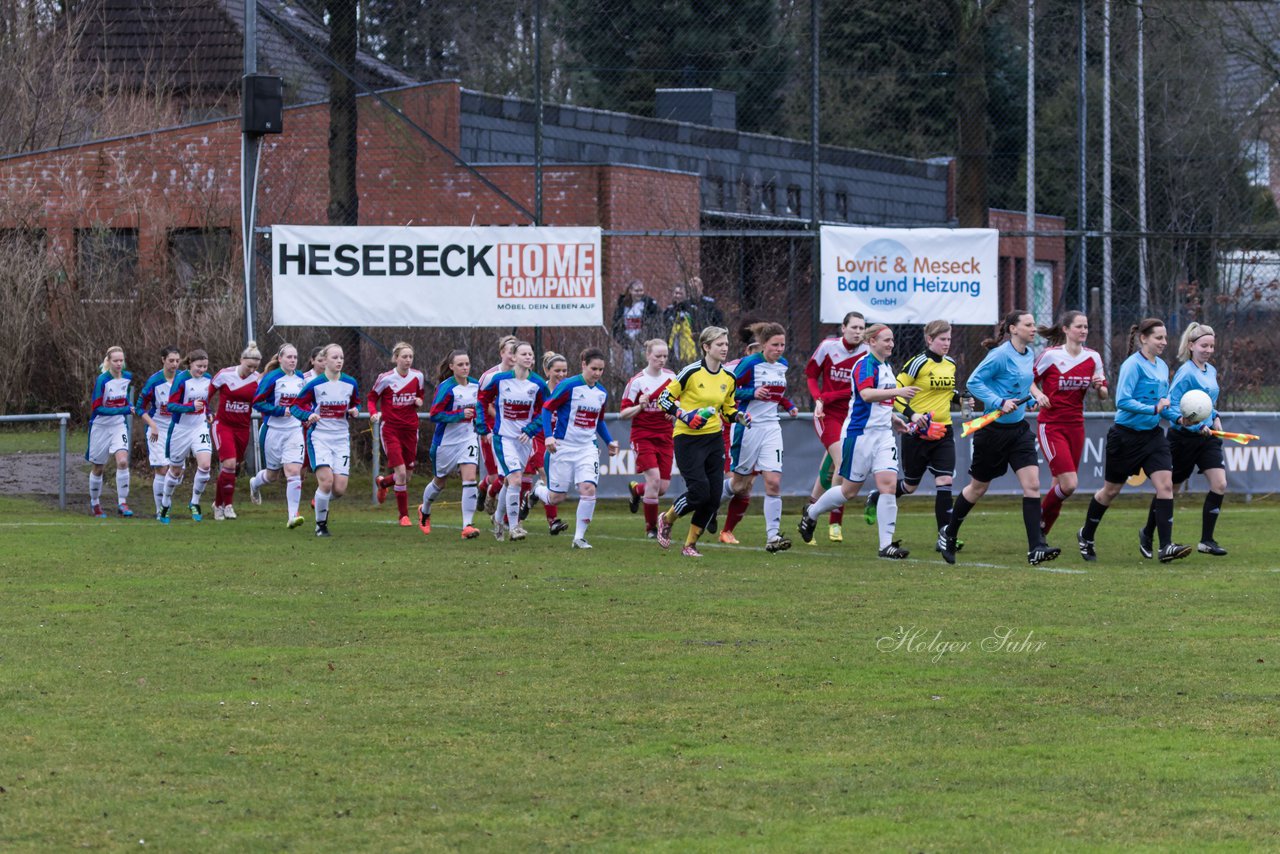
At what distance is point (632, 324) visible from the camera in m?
21.3

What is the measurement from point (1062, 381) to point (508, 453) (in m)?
4.96

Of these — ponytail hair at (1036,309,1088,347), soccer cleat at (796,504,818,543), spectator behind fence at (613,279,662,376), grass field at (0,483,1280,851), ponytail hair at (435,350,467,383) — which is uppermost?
spectator behind fence at (613,279,662,376)

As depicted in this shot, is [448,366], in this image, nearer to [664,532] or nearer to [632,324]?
[664,532]

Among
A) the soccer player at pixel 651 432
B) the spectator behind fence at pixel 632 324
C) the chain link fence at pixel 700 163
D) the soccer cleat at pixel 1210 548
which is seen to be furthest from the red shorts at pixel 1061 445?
the spectator behind fence at pixel 632 324

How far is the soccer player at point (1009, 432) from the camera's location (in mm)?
14633

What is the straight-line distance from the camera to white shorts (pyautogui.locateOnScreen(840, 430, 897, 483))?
587 inches

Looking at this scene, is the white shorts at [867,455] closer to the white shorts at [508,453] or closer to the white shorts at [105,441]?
the white shorts at [508,453]

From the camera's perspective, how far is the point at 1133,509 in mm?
20609

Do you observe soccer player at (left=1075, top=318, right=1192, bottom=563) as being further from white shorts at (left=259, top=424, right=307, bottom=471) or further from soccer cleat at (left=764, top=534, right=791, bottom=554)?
white shorts at (left=259, top=424, right=307, bottom=471)

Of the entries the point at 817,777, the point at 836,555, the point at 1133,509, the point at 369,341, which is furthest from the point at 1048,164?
the point at 817,777

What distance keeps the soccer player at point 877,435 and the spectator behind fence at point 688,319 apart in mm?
5711

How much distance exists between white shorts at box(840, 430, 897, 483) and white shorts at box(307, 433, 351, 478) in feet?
17.0

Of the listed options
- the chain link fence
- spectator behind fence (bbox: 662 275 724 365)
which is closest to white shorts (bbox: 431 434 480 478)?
the chain link fence

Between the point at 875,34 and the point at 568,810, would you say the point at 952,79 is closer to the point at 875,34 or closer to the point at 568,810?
the point at 875,34
